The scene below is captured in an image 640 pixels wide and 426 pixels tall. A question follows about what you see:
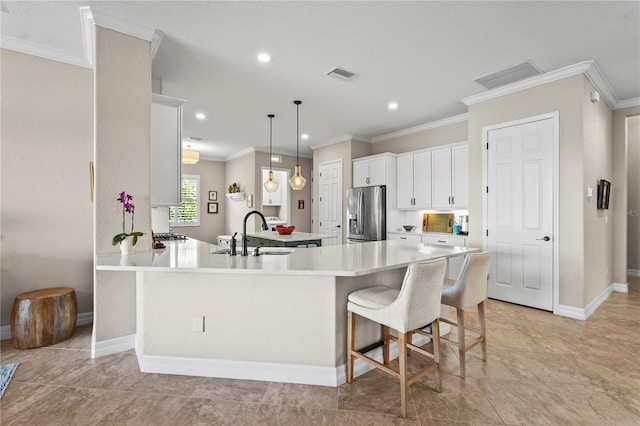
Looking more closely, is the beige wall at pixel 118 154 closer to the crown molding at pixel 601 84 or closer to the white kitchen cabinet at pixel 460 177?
the white kitchen cabinet at pixel 460 177

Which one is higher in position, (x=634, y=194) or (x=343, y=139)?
(x=343, y=139)

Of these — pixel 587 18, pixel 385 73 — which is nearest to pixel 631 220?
pixel 587 18

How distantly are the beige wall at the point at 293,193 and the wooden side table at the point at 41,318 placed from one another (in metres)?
4.81

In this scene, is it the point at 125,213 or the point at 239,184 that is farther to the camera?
the point at 239,184

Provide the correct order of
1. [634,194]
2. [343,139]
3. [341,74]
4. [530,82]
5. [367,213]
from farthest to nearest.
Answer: [343,139] → [367,213] → [634,194] → [530,82] → [341,74]

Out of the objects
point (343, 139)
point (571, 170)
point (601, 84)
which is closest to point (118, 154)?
point (571, 170)

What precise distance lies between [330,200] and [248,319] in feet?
15.9

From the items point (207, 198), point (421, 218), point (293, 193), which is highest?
point (293, 193)

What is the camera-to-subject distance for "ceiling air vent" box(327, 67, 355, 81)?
11.3 ft

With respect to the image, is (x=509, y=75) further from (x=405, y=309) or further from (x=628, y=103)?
(x=405, y=309)

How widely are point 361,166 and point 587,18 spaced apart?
398 centimetres

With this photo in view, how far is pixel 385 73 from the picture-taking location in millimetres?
3572

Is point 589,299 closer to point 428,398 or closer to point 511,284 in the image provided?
point 511,284

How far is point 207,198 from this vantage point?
8.44 m
